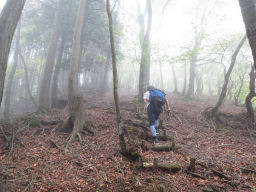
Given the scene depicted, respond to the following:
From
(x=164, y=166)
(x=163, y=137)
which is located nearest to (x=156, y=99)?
(x=163, y=137)

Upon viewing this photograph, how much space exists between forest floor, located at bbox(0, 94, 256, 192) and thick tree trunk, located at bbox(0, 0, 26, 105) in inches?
90.3

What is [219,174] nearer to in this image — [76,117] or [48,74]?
[76,117]

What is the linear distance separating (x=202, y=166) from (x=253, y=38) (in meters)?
3.38

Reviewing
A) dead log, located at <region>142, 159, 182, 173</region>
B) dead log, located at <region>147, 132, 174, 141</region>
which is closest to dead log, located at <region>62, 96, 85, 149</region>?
dead log, located at <region>147, 132, 174, 141</region>

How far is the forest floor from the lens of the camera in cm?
406

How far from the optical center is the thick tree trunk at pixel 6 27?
446cm

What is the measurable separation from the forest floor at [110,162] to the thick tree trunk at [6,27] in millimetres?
2294

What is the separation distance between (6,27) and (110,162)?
15.4ft

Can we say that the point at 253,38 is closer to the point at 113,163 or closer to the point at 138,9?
the point at 113,163

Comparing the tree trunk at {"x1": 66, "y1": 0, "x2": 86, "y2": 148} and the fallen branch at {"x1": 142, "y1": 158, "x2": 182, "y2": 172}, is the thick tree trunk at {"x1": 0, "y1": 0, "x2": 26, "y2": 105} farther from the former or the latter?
the fallen branch at {"x1": 142, "y1": 158, "x2": 182, "y2": 172}

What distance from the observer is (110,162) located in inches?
205

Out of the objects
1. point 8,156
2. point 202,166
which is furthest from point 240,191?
point 8,156

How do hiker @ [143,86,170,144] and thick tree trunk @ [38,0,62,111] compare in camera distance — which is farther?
thick tree trunk @ [38,0,62,111]

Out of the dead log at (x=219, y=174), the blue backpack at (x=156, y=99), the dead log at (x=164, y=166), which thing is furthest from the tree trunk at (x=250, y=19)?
the blue backpack at (x=156, y=99)
